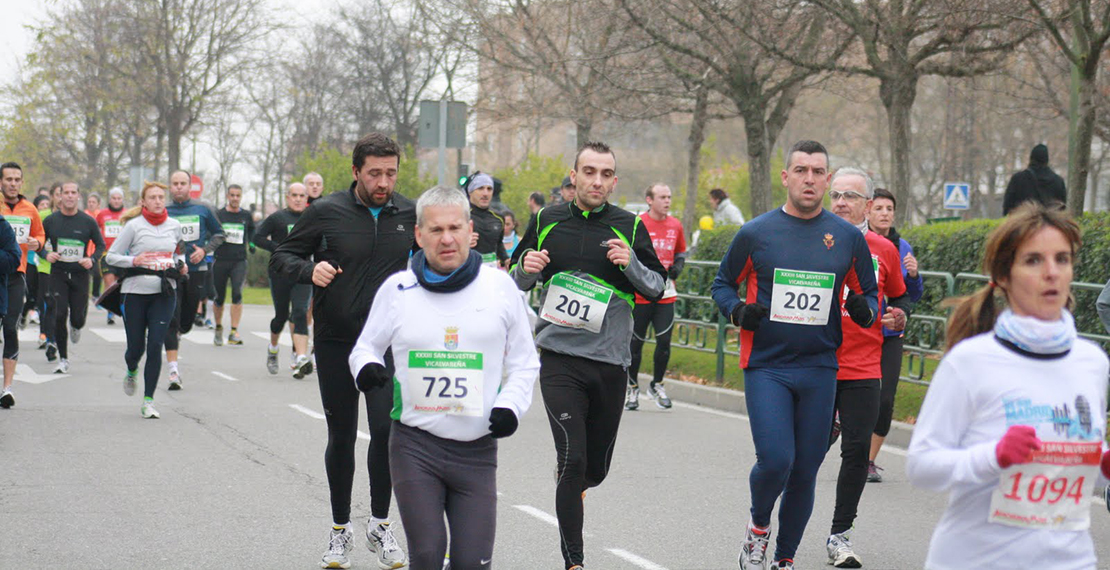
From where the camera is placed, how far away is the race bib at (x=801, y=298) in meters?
6.30

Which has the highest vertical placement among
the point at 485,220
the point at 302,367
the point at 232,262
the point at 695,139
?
the point at 695,139

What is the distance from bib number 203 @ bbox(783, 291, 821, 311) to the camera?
630cm

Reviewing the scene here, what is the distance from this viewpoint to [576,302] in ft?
21.3

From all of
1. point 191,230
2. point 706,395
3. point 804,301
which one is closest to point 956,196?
point 706,395

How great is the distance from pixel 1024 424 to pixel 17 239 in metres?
10.5

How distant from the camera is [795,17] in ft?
68.2

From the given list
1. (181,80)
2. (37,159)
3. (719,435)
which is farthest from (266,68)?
(719,435)

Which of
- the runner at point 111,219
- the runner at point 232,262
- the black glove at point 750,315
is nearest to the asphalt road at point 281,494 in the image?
the black glove at point 750,315

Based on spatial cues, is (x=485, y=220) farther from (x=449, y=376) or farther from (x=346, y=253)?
(x=449, y=376)

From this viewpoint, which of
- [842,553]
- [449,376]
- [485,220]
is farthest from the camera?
[485,220]

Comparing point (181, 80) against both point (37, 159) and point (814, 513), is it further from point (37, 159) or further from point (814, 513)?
point (814, 513)

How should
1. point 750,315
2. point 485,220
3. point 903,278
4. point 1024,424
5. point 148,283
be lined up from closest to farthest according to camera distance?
1. point 1024,424
2. point 750,315
3. point 903,278
4. point 148,283
5. point 485,220

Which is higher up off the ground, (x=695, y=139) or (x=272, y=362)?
(x=695, y=139)

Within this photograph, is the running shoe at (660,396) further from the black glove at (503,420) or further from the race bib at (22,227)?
the black glove at (503,420)
